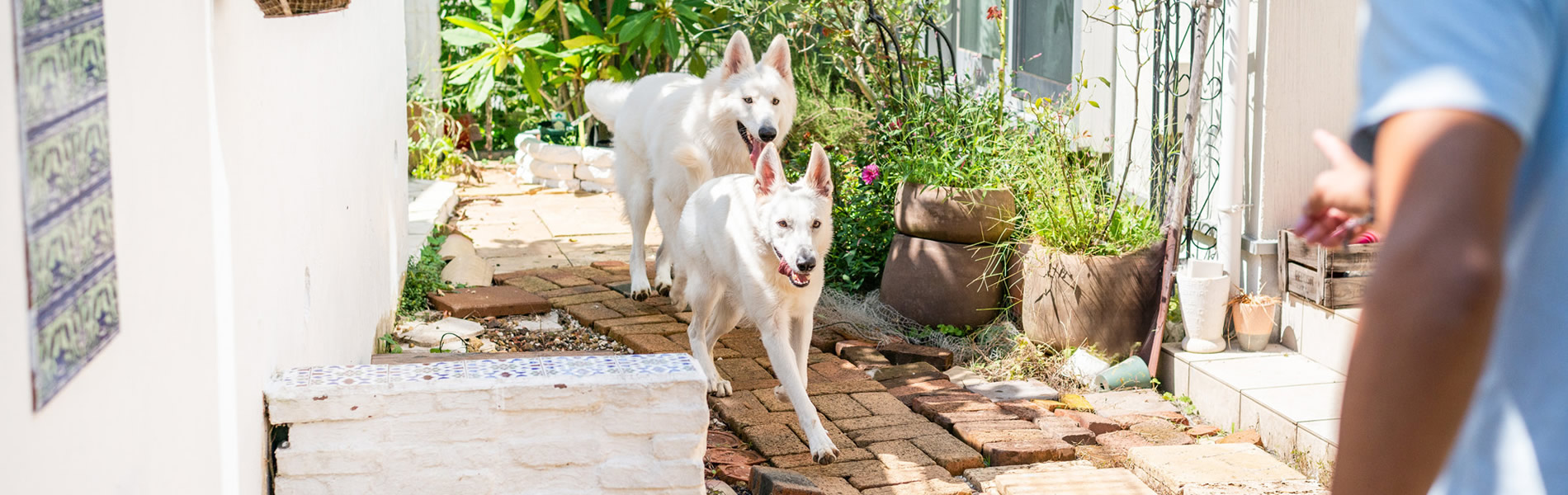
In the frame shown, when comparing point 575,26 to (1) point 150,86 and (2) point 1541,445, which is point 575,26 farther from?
(2) point 1541,445

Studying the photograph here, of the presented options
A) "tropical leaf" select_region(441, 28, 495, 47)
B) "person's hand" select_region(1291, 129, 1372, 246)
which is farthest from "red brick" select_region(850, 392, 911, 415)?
"tropical leaf" select_region(441, 28, 495, 47)

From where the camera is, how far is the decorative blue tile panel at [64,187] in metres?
1.21

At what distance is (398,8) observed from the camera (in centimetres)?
601

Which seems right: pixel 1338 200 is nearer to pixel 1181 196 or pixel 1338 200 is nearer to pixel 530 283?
pixel 1181 196

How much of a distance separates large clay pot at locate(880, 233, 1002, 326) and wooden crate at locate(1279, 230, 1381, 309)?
120 centimetres

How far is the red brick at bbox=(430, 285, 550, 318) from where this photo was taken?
554 cm

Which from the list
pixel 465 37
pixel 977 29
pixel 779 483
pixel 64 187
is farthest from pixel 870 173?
pixel 465 37

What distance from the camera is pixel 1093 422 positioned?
420 cm

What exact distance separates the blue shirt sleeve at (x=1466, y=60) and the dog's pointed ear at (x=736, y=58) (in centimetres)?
478

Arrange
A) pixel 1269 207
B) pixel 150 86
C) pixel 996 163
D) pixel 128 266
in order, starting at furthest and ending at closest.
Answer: pixel 996 163
pixel 1269 207
pixel 150 86
pixel 128 266

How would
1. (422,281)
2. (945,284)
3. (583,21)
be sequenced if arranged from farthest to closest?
(583,21)
(422,281)
(945,284)

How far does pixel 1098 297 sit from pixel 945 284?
0.72m

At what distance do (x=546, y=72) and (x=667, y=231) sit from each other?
5.26m

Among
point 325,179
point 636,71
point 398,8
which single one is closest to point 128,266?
point 325,179
